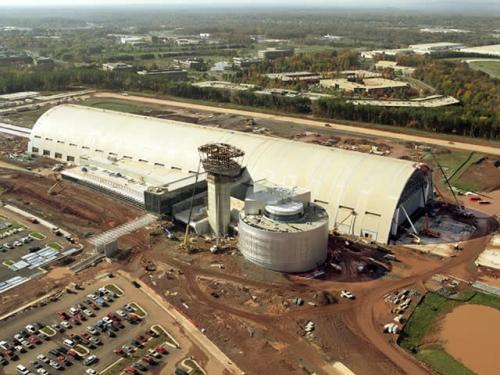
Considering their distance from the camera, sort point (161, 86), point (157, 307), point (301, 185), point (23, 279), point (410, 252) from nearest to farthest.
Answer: point (157, 307)
point (23, 279)
point (410, 252)
point (301, 185)
point (161, 86)

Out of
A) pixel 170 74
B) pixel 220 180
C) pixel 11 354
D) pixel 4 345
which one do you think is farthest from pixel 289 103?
pixel 11 354

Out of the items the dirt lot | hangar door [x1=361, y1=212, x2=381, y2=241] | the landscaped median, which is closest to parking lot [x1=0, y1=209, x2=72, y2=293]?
the landscaped median

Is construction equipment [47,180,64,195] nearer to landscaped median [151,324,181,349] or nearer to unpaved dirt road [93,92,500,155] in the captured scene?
landscaped median [151,324,181,349]

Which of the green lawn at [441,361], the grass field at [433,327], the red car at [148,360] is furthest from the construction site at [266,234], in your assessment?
the red car at [148,360]

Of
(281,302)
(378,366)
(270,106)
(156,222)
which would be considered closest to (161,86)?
(270,106)

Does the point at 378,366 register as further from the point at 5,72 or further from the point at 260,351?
the point at 5,72

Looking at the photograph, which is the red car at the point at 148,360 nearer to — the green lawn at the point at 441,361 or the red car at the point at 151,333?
the red car at the point at 151,333
